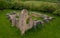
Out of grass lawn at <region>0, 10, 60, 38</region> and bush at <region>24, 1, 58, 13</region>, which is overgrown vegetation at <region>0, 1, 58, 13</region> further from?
grass lawn at <region>0, 10, 60, 38</region>

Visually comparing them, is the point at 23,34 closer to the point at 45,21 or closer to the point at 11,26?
the point at 11,26

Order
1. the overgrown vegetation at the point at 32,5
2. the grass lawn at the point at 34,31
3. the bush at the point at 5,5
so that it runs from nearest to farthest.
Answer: the grass lawn at the point at 34,31, the overgrown vegetation at the point at 32,5, the bush at the point at 5,5

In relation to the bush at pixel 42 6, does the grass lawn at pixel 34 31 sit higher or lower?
higher

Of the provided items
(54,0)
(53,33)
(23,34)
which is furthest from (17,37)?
(54,0)

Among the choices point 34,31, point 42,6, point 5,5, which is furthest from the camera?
point 5,5

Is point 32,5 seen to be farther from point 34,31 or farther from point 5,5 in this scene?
point 34,31

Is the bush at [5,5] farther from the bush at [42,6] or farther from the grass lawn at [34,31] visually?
the grass lawn at [34,31]

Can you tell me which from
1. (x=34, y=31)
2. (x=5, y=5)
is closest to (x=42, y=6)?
(x=5, y=5)

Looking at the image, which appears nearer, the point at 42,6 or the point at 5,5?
the point at 42,6

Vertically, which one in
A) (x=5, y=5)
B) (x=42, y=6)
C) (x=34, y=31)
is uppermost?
(x=34, y=31)

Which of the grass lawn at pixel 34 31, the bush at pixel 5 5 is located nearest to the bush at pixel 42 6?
the bush at pixel 5 5

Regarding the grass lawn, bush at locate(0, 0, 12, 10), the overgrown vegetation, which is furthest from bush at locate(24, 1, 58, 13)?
the grass lawn
